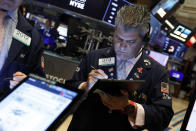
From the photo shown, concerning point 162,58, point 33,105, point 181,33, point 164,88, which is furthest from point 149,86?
point 181,33

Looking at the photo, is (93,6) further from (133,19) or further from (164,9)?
(164,9)

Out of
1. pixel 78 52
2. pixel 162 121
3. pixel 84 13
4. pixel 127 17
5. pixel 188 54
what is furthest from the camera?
pixel 188 54

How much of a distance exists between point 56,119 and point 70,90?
3.9 inches

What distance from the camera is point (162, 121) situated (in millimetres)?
1156

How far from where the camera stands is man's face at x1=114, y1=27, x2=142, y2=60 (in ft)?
3.51

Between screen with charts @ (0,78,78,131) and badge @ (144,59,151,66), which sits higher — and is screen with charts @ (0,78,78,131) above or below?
below

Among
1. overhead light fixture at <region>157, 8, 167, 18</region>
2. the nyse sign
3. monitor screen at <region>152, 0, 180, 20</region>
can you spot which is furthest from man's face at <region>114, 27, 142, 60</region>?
Answer: overhead light fixture at <region>157, 8, 167, 18</region>

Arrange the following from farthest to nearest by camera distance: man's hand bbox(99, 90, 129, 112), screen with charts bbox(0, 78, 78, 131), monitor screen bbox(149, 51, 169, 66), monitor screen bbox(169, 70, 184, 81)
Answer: monitor screen bbox(169, 70, 184, 81), monitor screen bbox(149, 51, 169, 66), man's hand bbox(99, 90, 129, 112), screen with charts bbox(0, 78, 78, 131)

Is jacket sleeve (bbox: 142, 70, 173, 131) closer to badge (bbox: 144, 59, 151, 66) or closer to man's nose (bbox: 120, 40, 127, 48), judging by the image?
badge (bbox: 144, 59, 151, 66)

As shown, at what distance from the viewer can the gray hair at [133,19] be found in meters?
1.05

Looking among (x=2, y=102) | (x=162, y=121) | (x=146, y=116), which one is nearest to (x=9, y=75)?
(x=2, y=102)

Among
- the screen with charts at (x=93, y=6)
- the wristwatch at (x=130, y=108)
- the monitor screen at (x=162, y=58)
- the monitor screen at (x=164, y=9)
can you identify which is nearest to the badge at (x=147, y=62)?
the wristwatch at (x=130, y=108)

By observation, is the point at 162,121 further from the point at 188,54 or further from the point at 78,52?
the point at 188,54

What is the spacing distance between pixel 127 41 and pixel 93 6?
1.78 meters
